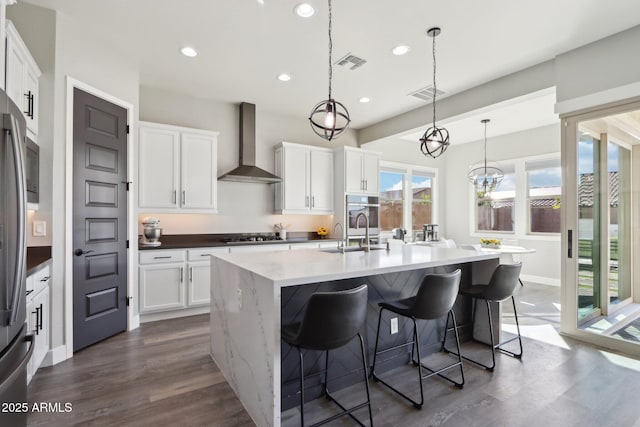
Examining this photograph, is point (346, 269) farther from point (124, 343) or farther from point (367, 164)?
point (367, 164)

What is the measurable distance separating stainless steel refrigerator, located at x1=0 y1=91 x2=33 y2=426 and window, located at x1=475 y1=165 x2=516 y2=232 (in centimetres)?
728

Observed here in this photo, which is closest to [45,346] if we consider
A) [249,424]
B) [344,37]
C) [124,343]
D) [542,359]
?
[124,343]

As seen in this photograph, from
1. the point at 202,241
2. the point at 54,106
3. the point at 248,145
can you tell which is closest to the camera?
the point at 54,106

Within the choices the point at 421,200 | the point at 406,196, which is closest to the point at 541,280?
the point at 421,200

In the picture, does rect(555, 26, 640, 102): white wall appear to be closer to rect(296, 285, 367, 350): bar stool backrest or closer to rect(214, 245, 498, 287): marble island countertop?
rect(214, 245, 498, 287): marble island countertop

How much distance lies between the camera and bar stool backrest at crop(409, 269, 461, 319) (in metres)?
2.13

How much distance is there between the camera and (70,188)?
2.88 m

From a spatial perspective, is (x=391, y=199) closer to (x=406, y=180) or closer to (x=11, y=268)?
(x=406, y=180)

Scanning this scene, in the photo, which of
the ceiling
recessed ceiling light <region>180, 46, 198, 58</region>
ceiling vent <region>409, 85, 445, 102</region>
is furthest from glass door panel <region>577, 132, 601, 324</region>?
recessed ceiling light <region>180, 46, 198, 58</region>

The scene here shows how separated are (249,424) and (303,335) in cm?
75

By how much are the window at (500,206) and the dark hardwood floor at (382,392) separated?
4.05 m

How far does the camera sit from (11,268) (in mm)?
1385

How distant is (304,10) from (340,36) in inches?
20.7

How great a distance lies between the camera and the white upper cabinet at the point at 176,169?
3986 mm
